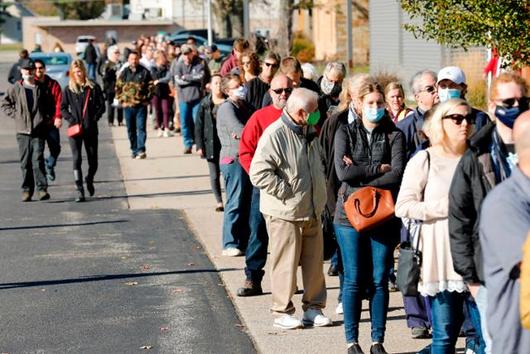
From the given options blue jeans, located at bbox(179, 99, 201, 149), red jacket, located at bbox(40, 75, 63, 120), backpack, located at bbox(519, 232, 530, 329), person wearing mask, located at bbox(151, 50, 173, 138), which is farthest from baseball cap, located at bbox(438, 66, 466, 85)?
person wearing mask, located at bbox(151, 50, 173, 138)

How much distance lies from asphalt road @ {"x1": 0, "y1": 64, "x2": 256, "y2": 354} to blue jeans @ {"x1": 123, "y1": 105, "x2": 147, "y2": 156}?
15.2 ft

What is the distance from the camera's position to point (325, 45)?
60.2m

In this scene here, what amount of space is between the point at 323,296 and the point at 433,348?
2120 mm

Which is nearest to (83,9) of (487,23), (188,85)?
(188,85)

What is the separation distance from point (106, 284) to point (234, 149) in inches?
71.5

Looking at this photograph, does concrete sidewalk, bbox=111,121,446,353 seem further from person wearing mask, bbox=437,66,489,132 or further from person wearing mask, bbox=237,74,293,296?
person wearing mask, bbox=437,66,489,132

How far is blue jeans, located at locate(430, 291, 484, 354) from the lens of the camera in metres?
7.16

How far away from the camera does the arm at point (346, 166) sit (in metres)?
8.42

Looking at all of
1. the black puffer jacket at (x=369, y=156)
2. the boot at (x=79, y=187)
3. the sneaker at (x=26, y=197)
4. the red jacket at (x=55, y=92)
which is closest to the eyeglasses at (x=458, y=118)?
the black puffer jacket at (x=369, y=156)

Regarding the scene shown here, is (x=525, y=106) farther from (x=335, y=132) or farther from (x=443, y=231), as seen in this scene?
(x=335, y=132)

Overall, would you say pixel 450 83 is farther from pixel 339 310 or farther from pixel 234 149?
pixel 234 149

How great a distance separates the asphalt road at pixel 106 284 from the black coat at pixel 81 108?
3.50 ft

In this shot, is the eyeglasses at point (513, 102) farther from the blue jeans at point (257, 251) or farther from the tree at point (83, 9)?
the tree at point (83, 9)

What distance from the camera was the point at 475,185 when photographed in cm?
623
